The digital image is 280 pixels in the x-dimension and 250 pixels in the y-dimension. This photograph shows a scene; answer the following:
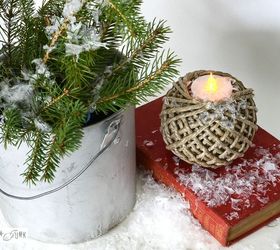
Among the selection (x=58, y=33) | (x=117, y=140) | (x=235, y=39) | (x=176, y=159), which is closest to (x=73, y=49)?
(x=58, y=33)

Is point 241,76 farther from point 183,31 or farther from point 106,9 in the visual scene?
point 106,9

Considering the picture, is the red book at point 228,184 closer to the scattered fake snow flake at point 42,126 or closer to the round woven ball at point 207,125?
the round woven ball at point 207,125

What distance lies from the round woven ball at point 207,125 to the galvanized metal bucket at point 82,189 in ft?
0.18

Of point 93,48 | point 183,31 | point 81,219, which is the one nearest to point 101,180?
point 81,219

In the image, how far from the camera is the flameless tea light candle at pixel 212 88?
0.64 metres

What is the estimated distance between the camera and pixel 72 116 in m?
0.52

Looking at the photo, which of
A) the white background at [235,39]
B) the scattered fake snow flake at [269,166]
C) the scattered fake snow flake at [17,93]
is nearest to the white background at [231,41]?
the white background at [235,39]

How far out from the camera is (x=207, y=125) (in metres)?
0.62

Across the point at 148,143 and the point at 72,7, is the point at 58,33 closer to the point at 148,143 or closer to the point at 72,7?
the point at 72,7

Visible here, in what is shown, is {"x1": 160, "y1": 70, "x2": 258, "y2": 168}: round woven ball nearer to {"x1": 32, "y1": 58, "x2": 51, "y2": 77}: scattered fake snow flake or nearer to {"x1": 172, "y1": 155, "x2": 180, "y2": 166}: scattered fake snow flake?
{"x1": 172, "y1": 155, "x2": 180, "y2": 166}: scattered fake snow flake

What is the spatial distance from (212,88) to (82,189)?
187 mm

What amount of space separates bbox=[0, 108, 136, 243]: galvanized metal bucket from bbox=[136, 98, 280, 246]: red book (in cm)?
6

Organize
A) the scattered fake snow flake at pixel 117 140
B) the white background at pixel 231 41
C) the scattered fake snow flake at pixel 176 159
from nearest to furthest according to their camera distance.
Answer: the scattered fake snow flake at pixel 117 140, the scattered fake snow flake at pixel 176 159, the white background at pixel 231 41

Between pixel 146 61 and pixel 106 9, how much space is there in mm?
82
